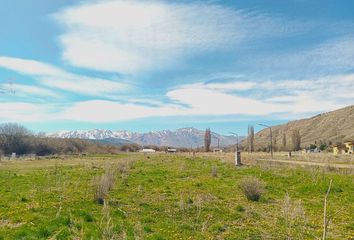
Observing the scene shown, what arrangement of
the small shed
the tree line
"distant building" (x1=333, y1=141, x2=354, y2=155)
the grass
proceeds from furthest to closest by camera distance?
the tree line, the small shed, "distant building" (x1=333, y1=141, x2=354, y2=155), the grass

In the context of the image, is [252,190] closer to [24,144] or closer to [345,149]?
[345,149]

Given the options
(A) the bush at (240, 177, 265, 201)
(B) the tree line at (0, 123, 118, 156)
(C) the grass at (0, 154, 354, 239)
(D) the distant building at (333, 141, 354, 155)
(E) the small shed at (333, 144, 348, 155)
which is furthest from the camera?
(B) the tree line at (0, 123, 118, 156)

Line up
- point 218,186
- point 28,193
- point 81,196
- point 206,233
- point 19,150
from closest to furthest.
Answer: point 206,233 < point 81,196 < point 28,193 < point 218,186 < point 19,150

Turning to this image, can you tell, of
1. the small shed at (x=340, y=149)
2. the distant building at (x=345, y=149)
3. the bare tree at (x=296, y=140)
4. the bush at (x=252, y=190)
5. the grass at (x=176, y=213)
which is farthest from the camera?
the bare tree at (x=296, y=140)

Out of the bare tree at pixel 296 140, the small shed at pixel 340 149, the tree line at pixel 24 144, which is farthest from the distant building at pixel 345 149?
the tree line at pixel 24 144

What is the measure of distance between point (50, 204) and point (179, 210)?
19.0ft

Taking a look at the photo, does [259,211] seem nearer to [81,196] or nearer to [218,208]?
[218,208]

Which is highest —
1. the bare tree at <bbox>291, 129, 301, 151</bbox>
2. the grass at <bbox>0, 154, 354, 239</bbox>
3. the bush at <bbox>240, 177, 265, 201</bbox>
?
the bare tree at <bbox>291, 129, 301, 151</bbox>

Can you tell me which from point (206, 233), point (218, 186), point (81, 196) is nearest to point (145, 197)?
point (81, 196)

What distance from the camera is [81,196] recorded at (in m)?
19.6

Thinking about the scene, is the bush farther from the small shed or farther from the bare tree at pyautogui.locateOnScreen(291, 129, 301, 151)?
the bare tree at pyautogui.locateOnScreen(291, 129, 301, 151)

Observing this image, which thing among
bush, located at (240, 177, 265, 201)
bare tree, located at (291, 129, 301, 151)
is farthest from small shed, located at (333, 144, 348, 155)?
bush, located at (240, 177, 265, 201)

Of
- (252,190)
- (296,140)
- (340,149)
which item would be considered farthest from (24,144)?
(252,190)

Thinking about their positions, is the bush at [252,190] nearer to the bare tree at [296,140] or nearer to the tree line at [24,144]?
the tree line at [24,144]
